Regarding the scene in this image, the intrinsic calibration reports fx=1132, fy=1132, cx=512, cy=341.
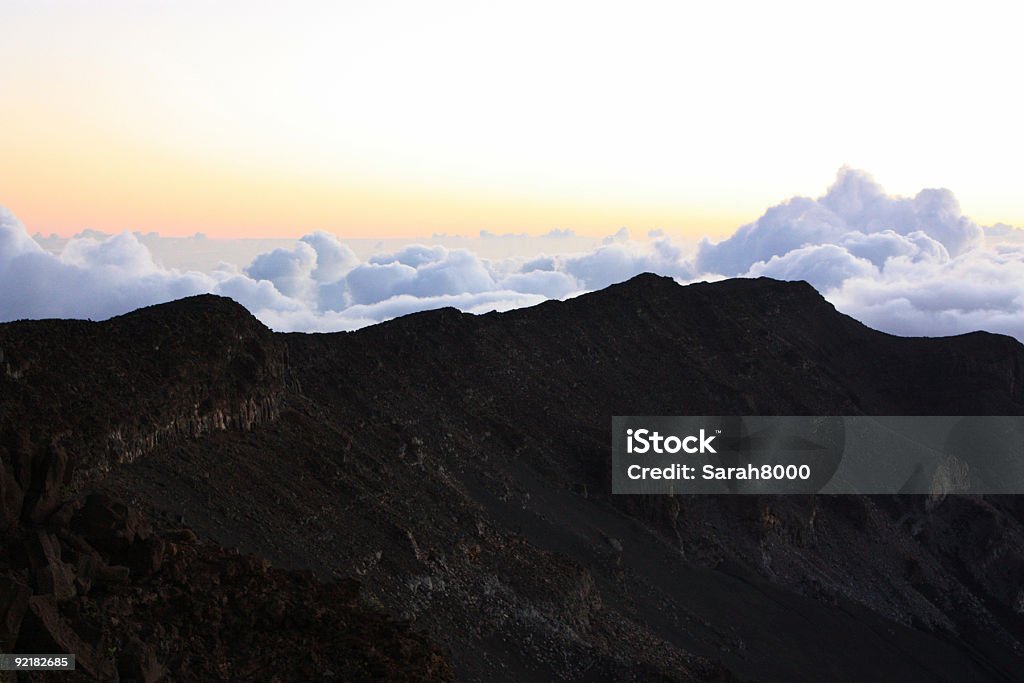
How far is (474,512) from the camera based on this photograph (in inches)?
2260

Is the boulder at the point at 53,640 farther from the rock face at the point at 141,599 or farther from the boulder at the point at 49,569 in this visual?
the boulder at the point at 49,569

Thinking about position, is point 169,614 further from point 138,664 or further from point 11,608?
point 11,608

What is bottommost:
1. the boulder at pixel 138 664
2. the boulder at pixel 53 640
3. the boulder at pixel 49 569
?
A: the boulder at pixel 138 664

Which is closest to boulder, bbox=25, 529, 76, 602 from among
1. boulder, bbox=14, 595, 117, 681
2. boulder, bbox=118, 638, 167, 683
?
boulder, bbox=14, 595, 117, 681

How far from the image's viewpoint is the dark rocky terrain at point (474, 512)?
2742cm

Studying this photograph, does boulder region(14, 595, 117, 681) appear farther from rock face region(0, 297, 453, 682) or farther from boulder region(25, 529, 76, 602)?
boulder region(25, 529, 76, 602)

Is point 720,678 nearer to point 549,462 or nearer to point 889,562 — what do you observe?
point 549,462

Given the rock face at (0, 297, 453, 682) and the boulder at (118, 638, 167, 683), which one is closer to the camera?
the boulder at (118, 638, 167, 683)

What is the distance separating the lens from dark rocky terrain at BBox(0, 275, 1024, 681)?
27.4 metres

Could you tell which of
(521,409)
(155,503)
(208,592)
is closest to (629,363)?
(521,409)

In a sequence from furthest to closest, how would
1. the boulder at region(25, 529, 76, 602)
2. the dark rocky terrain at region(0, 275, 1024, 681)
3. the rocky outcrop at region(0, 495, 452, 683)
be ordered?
1. the dark rocky terrain at region(0, 275, 1024, 681)
2. the boulder at region(25, 529, 76, 602)
3. the rocky outcrop at region(0, 495, 452, 683)

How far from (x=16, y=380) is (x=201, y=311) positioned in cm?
1115

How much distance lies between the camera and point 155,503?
39969mm

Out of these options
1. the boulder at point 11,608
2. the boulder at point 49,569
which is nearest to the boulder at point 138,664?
the boulder at point 49,569
